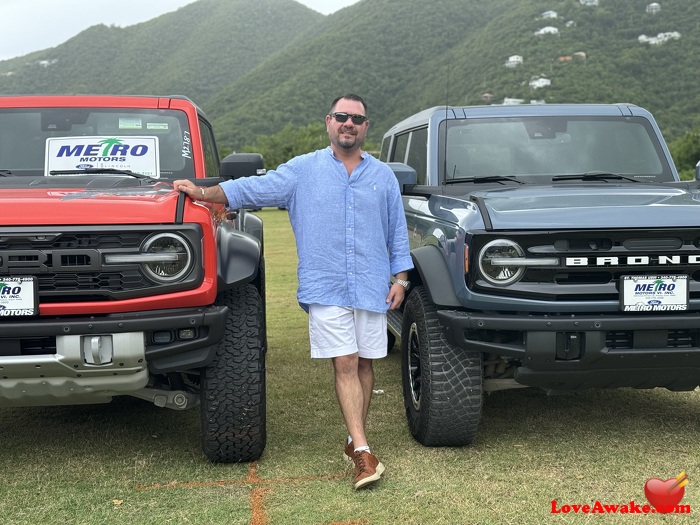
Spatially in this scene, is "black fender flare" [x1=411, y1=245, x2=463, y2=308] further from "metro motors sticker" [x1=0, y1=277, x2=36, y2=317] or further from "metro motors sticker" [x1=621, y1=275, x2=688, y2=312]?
"metro motors sticker" [x1=0, y1=277, x2=36, y2=317]

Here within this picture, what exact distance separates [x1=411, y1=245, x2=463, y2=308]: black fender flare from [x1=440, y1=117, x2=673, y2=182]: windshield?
96cm

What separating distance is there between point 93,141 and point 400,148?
251 centimetres

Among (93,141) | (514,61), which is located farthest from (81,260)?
(514,61)

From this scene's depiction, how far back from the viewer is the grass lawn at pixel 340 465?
331cm

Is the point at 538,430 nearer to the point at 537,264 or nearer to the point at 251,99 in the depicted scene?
the point at 537,264

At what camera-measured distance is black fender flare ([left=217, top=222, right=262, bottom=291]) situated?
3.58 m

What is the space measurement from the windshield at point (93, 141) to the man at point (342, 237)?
93 cm

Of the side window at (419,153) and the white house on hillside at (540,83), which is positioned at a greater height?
the white house on hillside at (540,83)

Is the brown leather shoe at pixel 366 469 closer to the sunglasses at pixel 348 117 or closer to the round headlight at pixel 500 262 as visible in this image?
the round headlight at pixel 500 262

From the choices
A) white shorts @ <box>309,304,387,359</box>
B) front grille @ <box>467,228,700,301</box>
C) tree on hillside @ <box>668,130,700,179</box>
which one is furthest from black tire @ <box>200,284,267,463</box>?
tree on hillside @ <box>668,130,700,179</box>

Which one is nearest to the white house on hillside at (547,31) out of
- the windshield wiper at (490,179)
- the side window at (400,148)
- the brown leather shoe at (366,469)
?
the side window at (400,148)

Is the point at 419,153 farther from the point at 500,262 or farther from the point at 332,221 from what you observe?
the point at 500,262

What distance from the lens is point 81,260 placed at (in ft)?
10.9

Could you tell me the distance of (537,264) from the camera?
360 cm
